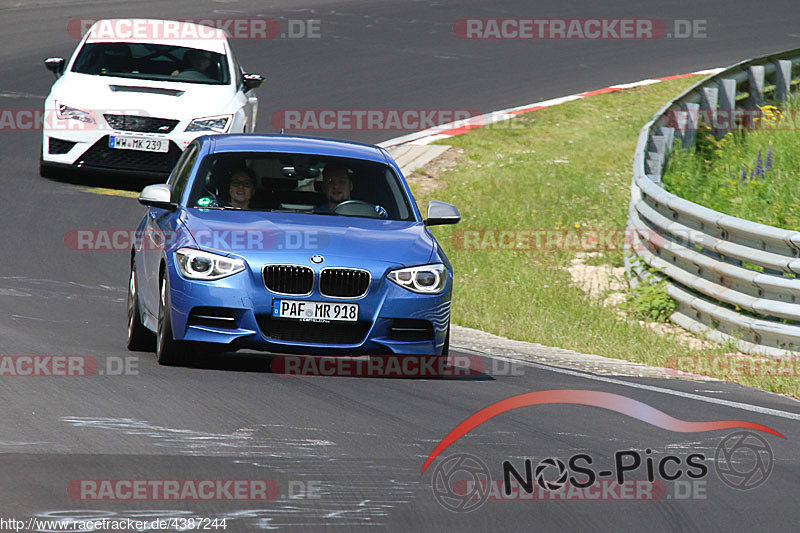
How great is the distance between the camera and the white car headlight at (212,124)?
1675cm

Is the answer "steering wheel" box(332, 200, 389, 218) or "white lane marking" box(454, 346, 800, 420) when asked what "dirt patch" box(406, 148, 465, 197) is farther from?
"steering wheel" box(332, 200, 389, 218)

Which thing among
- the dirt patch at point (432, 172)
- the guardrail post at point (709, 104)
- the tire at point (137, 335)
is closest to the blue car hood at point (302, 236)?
the tire at point (137, 335)

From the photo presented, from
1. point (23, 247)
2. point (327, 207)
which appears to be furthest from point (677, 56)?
point (327, 207)

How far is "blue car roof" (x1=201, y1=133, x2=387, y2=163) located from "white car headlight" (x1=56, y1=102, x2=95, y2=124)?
6.70 metres

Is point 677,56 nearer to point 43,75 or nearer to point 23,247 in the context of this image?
point 43,75

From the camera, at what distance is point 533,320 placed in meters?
13.4

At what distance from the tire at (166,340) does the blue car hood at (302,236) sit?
40 cm

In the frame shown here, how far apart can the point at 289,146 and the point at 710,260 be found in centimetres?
430

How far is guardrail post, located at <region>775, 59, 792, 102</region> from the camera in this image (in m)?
20.3

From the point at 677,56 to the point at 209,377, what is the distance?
887 inches
